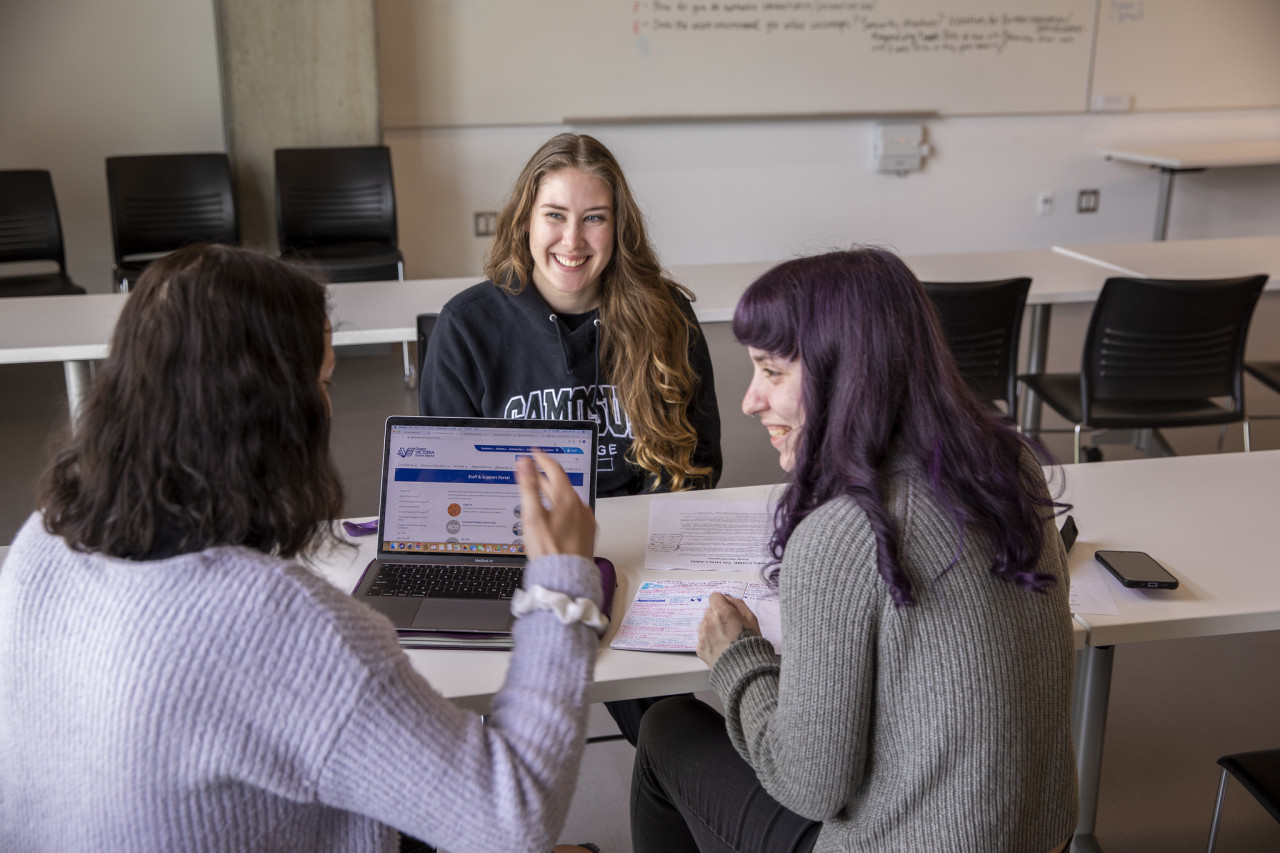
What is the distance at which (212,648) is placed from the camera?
86cm

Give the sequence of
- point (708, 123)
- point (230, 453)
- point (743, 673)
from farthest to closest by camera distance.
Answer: point (708, 123) → point (743, 673) → point (230, 453)

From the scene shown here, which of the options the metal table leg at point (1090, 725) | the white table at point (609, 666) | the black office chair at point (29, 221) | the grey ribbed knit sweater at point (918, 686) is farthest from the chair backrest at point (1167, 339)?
the black office chair at point (29, 221)

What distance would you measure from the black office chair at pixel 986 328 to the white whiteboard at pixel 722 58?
257cm

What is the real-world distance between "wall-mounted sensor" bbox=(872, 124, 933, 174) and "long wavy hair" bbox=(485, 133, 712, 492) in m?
3.80

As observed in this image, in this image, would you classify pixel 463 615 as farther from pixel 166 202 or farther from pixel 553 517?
pixel 166 202

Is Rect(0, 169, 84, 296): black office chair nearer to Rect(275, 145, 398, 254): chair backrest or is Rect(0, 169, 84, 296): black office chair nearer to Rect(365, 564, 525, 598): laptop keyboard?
Rect(275, 145, 398, 254): chair backrest

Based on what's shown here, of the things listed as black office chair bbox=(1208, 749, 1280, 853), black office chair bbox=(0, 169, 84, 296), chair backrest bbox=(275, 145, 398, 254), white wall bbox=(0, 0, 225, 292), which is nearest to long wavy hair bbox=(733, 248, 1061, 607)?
black office chair bbox=(1208, 749, 1280, 853)

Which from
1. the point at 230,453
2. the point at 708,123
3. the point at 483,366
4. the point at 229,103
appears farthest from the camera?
the point at 708,123

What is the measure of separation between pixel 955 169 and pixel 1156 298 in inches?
116

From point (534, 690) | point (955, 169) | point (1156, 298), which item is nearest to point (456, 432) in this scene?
point (534, 690)

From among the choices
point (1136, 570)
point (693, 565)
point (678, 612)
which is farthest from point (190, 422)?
point (1136, 570)

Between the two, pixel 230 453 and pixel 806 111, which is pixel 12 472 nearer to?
pixel 230 453

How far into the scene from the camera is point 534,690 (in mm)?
994

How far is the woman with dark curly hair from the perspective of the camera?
0.86 meters
